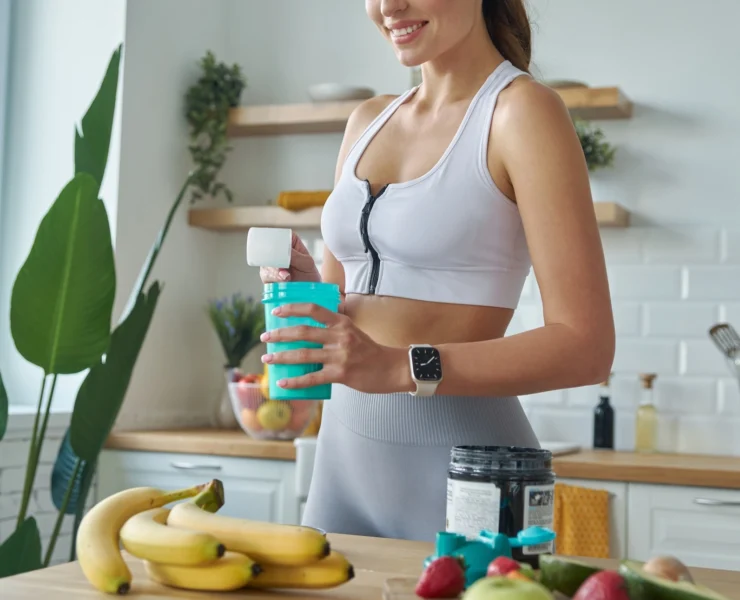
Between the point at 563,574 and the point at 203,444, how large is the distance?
2.28 m

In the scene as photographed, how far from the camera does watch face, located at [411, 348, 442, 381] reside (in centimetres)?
117

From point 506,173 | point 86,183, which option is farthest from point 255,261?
point 86,183

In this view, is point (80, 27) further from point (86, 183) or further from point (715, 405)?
point (715, 405)

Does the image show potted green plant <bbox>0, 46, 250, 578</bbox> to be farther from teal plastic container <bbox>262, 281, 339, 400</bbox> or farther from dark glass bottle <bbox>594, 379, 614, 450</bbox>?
dark glass bottle <bbox>594, 379, 614, 450</bbox>

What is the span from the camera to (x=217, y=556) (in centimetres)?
91

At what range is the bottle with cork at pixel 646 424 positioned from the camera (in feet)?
10.1

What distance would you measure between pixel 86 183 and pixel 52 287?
22 cm

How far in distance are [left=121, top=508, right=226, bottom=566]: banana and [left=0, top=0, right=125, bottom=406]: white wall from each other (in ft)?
7.76

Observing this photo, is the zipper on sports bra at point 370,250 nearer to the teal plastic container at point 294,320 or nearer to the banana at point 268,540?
the teal plastic container at point 294,320

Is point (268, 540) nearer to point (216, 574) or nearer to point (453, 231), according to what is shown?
point (216, 574)

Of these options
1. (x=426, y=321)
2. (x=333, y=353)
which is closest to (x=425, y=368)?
(x=333, y=353)

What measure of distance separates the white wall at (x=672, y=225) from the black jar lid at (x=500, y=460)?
2.31 metres

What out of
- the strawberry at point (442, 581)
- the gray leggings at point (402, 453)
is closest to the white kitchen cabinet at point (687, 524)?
the gray leggings at point (402, 453)

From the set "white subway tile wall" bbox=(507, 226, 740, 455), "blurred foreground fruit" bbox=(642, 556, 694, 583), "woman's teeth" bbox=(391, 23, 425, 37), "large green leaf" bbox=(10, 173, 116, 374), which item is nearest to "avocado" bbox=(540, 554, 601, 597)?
"blurred foreground fruit" bbox=(642, 556, 694, 583)
